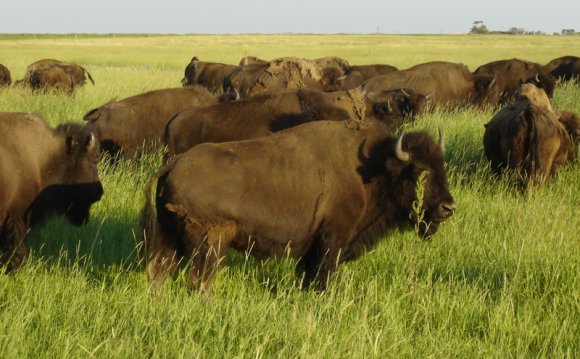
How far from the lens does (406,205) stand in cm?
527

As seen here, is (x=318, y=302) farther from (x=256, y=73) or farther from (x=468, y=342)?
(x=256, y=73)

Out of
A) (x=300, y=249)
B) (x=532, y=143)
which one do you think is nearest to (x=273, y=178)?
(x=300, y=249)

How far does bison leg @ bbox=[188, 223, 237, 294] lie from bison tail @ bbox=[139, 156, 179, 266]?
0.35m

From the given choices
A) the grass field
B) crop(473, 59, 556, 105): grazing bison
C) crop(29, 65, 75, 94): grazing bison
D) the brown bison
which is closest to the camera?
the grass field

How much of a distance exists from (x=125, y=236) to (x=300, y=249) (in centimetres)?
181

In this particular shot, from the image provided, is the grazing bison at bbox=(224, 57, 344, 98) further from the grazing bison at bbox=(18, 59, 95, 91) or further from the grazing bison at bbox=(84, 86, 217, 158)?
the grazing bison at bbox=(18, 59, 95, 91)

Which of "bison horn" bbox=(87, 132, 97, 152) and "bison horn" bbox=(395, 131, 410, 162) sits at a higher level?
"bison horn" bbox=(395, 131, 410, 162)

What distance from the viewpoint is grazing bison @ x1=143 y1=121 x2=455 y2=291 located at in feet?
15.1

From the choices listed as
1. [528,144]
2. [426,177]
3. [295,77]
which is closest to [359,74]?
[295,77]

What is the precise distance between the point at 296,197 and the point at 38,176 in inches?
92.5

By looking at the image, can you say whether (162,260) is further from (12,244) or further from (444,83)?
(444,83)

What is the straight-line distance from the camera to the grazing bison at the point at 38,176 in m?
5.30

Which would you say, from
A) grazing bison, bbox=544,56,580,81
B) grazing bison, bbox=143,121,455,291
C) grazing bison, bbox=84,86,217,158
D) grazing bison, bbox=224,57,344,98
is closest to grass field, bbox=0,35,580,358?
grazing bison, bbox=143,121,455,291

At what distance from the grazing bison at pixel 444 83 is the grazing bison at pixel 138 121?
6.97 metres
